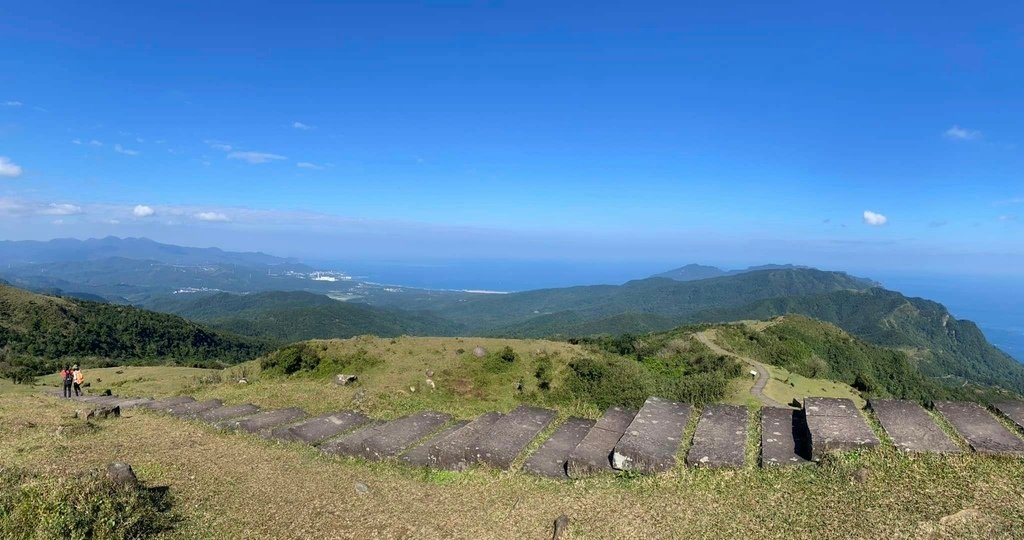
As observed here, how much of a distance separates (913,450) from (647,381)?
15.4m

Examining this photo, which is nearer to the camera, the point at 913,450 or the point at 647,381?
the point at 913,450

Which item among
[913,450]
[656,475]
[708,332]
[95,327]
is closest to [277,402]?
[656,475]

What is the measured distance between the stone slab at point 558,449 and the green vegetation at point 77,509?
4.61 metres

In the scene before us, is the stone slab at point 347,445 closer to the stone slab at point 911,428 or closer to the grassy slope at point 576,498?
the grassy slope at point 576,498

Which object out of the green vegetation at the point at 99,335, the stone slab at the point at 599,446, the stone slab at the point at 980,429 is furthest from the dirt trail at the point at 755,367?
the green vegetation at the point at 99,335

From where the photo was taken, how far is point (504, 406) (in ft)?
59.1

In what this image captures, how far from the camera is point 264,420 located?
1045 cm

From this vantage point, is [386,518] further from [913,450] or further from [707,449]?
[913,450]

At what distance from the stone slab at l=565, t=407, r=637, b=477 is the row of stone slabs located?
2cm

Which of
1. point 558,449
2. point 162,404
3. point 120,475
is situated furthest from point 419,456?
point 162,404

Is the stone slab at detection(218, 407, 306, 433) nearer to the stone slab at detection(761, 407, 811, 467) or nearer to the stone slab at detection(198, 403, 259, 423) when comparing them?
the stone slab at detection(198, 403, 259, 423)

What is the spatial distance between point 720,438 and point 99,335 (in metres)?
70.8

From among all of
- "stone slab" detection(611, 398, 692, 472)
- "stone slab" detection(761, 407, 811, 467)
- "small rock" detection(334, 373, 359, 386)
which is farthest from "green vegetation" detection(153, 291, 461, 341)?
"stone slab" detection(761, 407, 811, 467)

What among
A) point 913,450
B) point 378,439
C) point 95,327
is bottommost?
point 95,327
